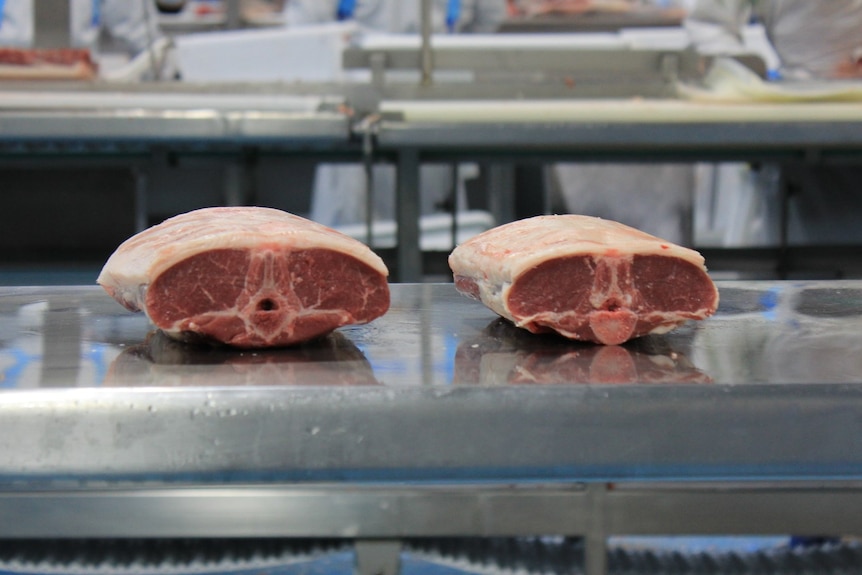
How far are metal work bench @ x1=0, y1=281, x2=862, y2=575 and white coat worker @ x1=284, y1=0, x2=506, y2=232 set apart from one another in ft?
16.3

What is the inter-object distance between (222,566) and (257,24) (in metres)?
6.66

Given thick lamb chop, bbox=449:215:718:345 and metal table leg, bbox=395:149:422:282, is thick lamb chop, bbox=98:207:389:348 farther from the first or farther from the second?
metal table leg, bbox=395:149:422:282

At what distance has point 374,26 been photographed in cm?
611

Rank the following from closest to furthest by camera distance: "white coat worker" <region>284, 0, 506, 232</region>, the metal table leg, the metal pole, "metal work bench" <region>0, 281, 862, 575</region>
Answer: "metal work bench" <region>0, 281, 862, 575</region> < the metal table leg < the metal pole < "white coat worker" <region>284, 0, 506, 232</region>

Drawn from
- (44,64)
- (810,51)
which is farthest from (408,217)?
(810,51)

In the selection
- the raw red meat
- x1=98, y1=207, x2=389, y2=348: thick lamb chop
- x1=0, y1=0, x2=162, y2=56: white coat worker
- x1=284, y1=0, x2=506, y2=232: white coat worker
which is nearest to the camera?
x1=98, y1=207, x2=389, y2=348: thick lamb chop

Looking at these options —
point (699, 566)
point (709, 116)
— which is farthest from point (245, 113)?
point (699, 566)

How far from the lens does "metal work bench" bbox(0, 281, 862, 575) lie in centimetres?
72

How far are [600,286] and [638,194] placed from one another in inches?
172

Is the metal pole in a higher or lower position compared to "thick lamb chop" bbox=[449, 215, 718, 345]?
higher

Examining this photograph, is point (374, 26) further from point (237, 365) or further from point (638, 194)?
point (237, 365)

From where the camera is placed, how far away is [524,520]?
3.26 ft

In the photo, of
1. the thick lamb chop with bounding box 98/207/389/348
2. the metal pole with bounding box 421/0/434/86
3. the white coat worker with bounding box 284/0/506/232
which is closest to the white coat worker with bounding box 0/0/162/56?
the white coat worker with bounding box 284/0/506/232

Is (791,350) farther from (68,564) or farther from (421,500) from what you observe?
(68,564)
